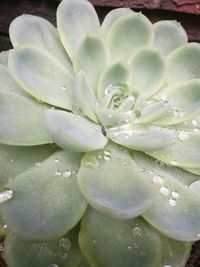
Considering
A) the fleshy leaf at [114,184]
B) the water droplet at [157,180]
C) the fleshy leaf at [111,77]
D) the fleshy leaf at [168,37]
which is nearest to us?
the fleshy leaf at [114,184]

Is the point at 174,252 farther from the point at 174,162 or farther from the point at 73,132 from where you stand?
the point at 73,132

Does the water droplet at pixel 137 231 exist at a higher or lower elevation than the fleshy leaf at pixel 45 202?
lower

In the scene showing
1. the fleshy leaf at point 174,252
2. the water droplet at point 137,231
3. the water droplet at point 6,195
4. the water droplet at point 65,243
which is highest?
the water droplet at point 6,195

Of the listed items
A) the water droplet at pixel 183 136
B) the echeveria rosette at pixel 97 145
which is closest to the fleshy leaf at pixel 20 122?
the echeveria rosette at pixel 97 145

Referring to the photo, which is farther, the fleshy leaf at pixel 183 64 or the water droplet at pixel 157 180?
the fleshy leaf at pixel 183 64

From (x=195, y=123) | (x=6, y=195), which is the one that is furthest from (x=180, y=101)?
(x=6, y=195)

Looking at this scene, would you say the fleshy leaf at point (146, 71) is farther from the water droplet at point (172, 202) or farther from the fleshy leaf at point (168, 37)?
the water droplet at point (172, 202)

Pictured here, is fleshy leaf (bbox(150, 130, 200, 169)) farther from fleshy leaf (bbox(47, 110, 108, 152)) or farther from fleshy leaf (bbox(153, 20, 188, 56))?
fleshy leaf (bbox(153, 20, 188, 56))

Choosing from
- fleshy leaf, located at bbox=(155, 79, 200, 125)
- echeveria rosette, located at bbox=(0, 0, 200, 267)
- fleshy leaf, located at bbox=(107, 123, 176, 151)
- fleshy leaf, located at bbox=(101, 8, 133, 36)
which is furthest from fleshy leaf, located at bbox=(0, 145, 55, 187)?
fleshy leaf, located at bbox=(101, 8, 133, 36)
